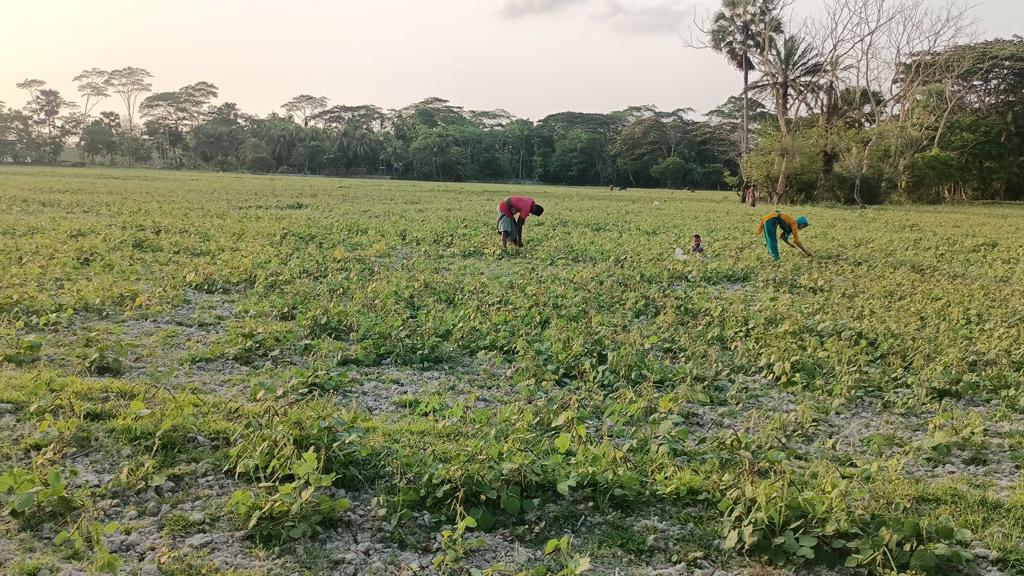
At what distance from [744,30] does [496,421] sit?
3797cm

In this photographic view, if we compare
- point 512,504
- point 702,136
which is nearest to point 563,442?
point 512,504

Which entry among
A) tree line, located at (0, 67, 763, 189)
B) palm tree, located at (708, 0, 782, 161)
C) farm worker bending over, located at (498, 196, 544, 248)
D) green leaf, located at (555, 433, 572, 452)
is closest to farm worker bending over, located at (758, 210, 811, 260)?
farm worker bending over, located at (498, 196, 544, 248)

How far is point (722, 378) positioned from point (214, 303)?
21.1ft

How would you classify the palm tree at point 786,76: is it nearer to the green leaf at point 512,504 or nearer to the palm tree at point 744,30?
the palm tree at point 744,30

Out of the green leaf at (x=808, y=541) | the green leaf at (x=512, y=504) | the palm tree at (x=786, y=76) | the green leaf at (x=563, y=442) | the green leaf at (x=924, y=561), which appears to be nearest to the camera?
the green leaf at (x=924, y=561)

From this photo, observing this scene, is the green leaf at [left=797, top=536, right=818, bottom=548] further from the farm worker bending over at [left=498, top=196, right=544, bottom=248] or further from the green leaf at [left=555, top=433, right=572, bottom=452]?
the farm worker bending over at [left=498, top=196, right=544, bottom=248]

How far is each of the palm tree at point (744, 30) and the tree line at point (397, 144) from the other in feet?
99.8

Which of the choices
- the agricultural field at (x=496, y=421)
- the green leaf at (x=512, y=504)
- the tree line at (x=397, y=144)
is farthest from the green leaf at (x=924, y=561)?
the tree line at (x=397, y=144)

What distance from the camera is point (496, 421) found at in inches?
191

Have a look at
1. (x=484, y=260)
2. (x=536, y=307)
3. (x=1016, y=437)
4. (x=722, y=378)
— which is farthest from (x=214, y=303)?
(x=1016, y=437)

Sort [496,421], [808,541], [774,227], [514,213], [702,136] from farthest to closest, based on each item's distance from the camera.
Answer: [702,136], [514,213], [774,227], [496,421], [808,541]

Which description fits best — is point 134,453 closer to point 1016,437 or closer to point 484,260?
point 1016,437

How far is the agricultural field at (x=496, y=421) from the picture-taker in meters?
3.40

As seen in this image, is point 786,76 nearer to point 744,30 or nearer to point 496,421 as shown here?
point 744,30
